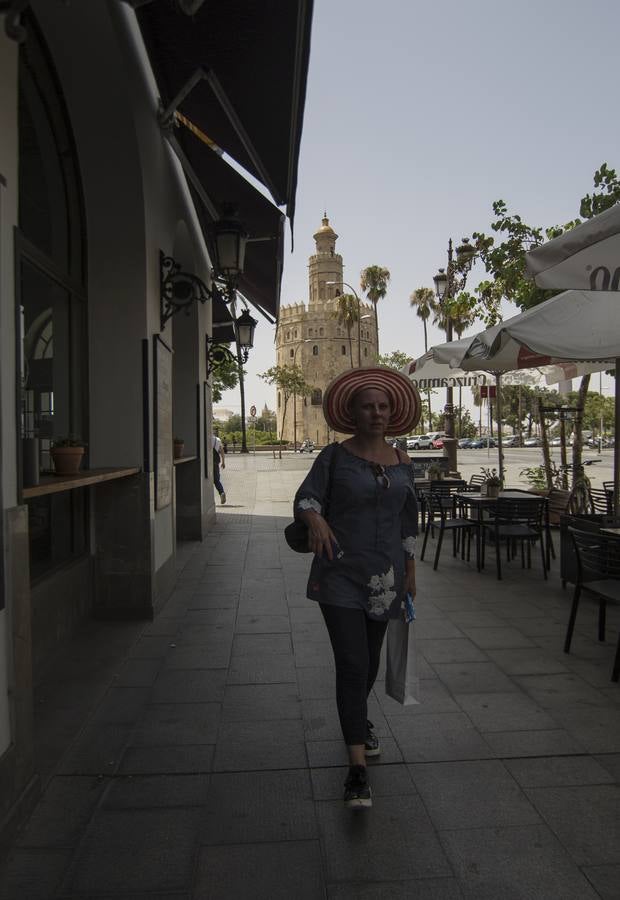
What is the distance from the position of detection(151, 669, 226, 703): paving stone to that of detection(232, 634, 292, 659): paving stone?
0.40 metres

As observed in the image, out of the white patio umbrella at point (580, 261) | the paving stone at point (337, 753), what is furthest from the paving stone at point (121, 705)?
the white patio umbrella at point (580, 261)

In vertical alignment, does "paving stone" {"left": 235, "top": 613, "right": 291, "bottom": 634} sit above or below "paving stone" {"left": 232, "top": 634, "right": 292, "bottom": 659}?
below

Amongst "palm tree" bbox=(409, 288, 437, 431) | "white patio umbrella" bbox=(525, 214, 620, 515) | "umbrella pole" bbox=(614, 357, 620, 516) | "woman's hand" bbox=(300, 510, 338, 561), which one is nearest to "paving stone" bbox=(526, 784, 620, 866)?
"woman's hand" bbox=(300, 510, 338, 561)

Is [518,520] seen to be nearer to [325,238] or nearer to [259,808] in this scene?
[259,808]

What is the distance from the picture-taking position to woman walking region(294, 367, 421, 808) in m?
2.79

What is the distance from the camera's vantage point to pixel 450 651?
477cm

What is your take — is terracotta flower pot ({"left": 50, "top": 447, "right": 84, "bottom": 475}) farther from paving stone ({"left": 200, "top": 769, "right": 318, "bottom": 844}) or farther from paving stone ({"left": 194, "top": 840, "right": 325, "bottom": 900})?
paving stone ({"left": 194, "top": 840, "right": 325, "bottom": 900})

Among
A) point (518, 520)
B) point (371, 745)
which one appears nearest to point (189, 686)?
point (371, 745)

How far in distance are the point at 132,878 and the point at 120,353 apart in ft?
13.2

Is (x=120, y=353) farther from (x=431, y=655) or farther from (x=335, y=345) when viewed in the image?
(x=335, y=345)

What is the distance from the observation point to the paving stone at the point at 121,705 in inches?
144

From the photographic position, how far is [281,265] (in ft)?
29.6

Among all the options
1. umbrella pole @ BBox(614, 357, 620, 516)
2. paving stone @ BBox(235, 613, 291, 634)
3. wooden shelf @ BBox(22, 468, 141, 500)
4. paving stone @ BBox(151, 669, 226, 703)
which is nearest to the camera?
wooden shelf @ BBox(22, 468, 141, 500)

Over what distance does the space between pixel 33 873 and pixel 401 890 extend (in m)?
1.24
